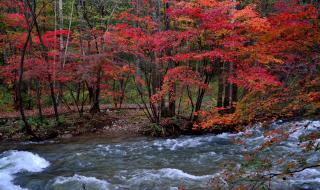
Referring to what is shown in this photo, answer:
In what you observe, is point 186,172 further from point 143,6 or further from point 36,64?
point 143,6

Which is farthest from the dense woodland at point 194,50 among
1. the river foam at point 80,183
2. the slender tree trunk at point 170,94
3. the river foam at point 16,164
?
the river foam at point 80,183

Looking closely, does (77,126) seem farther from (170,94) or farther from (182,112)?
(182,112)

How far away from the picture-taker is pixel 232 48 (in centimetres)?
1191

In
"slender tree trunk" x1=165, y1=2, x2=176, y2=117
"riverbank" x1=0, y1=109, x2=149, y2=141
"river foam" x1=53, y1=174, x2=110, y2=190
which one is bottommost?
"riverbank" x1=0, y1=109, x2=149, y2=141

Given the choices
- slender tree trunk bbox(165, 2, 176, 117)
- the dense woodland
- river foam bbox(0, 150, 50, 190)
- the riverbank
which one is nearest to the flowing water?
river foam bbox(0, 150, 50, 190)

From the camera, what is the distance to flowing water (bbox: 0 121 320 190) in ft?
27.3

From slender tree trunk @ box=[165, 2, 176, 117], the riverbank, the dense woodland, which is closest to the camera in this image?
the dense woodland

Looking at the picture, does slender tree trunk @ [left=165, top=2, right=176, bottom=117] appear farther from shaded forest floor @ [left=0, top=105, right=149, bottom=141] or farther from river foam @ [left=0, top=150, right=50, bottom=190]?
river foam @ [left=0, top=150, right=50, bottom=190]

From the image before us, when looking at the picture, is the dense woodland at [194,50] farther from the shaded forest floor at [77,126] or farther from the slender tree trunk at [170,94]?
the shaded forest floor at [77,126]

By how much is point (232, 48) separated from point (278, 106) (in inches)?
249

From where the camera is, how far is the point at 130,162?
10.5 meters

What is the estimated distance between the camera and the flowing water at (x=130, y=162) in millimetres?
8312

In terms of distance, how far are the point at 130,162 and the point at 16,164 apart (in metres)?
3.68

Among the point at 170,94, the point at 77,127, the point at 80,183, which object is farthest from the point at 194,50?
the point at 80,183
